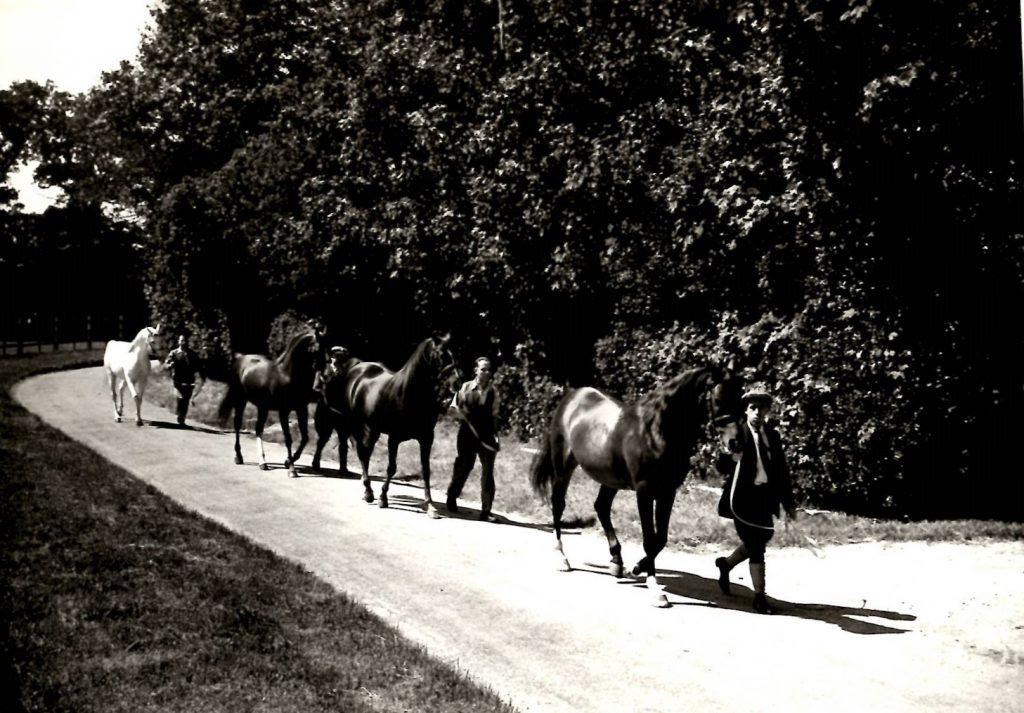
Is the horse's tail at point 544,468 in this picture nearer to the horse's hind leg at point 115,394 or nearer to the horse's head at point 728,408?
the horse's head at point 728,408

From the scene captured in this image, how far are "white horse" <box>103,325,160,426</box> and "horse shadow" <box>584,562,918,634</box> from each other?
604 inches

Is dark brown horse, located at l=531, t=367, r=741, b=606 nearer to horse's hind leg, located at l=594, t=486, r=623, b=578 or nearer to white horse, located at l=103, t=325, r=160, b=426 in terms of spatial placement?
horse's hind leg, located at l=594, t=486, r=623, b=578

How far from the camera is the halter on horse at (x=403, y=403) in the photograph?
13.4 m

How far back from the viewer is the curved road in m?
6.62

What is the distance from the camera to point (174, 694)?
6.07m

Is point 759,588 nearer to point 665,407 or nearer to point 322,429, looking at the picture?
point 665,407

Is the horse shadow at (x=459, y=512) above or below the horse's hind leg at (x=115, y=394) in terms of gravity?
below

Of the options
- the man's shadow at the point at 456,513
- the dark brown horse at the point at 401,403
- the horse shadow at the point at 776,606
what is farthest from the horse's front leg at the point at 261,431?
the horse shadow at the point at 776,606

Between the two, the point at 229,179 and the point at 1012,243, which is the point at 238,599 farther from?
the point at 229,179

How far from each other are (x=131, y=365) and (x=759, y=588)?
57.2 ft

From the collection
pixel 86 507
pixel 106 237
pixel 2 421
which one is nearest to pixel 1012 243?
pixel 86 507

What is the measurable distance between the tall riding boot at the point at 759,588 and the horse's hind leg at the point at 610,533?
1572 millimetres

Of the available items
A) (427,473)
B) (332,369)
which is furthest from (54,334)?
(427,473)

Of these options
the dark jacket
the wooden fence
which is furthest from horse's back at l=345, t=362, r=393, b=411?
the dark jacket
